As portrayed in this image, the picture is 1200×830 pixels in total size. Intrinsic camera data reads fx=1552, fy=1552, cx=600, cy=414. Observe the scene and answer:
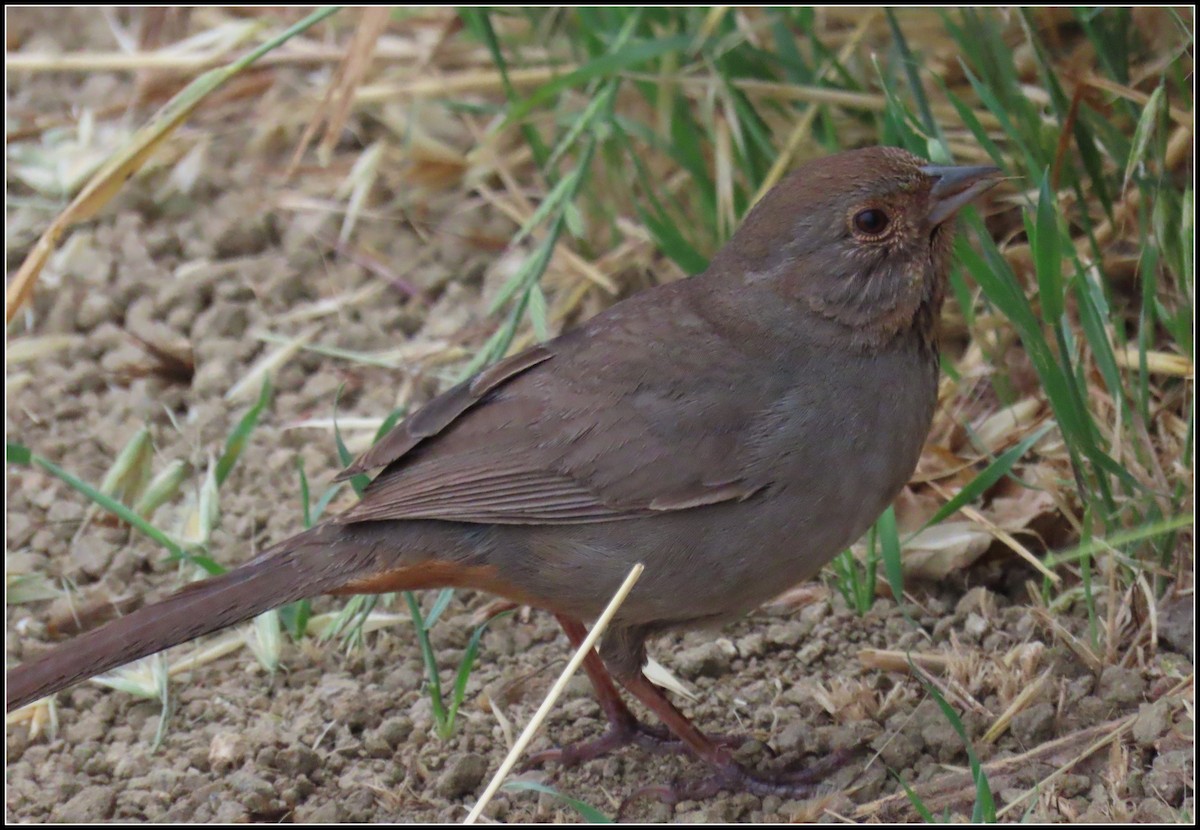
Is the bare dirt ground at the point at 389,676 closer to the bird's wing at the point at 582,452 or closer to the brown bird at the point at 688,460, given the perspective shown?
the brown bird at the point at 688,460

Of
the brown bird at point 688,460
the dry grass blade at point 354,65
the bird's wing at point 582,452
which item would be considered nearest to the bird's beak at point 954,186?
the brown bird at point 688,460

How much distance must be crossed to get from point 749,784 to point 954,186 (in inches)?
59.8

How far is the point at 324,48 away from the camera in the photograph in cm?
622

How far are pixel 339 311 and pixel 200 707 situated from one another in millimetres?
1854

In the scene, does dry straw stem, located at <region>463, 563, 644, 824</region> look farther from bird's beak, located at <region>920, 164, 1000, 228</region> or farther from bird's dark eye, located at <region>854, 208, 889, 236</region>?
bird's beak, located at <region>920, 164, 1000, 228</region>

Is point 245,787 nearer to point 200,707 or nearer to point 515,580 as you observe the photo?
point 200,707

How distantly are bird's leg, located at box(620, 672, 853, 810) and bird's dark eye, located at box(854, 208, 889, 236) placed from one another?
1202 millimetres

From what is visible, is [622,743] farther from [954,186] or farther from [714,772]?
[954,186]

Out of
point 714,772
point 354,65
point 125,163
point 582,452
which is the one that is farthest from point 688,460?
point 354,65

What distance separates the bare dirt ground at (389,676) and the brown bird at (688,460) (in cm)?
31

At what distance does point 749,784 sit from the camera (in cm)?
371

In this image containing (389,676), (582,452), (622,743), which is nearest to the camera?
(582,452)

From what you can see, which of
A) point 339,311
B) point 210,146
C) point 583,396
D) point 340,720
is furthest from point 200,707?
point 210,146

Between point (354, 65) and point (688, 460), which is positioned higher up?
point (354, 65)
